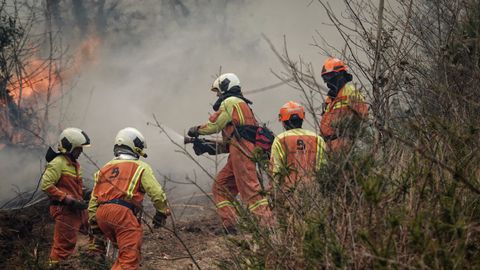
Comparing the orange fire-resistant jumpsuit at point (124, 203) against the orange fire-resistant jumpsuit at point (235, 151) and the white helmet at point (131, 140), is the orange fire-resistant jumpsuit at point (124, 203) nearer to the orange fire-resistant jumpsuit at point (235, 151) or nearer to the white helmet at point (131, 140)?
the white helmet at point (131, 140)

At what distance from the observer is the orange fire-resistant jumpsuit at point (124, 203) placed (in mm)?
5914

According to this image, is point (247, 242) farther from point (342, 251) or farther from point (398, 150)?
point (398, 150)

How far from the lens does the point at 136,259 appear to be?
230 inches

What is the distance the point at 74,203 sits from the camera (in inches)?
289

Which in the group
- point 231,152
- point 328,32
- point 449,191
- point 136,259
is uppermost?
point 328,32

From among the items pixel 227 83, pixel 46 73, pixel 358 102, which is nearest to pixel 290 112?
pixel 227 83

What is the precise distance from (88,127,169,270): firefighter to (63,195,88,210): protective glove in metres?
1.00

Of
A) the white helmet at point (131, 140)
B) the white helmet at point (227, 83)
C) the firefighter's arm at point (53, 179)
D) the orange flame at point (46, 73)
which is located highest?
the orange flame at point (46, 73)

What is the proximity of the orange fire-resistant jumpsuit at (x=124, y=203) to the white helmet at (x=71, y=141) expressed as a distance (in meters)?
1.40

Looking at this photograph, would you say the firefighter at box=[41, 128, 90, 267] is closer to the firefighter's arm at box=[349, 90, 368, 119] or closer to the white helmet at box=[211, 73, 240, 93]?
the white helmet at box=[211, 73, 240, 93]

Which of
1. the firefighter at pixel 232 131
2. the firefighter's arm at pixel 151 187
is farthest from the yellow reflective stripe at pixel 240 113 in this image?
the firefighter's arm at pixel 151 187

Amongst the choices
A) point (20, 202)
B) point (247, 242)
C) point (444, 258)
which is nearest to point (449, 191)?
point (444, 258)

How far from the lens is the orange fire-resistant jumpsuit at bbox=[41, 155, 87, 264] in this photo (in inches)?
286

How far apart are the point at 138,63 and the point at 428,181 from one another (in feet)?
56.4
